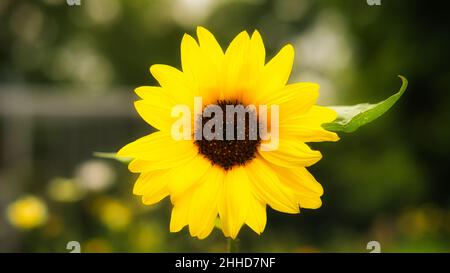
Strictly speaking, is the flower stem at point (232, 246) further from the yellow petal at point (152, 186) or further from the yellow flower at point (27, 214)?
the yellow flower at point (27, 214)

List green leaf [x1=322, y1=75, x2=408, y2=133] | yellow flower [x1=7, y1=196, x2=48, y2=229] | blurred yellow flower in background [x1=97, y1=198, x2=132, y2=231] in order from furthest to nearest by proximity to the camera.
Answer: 1. blurred yellow flower in background [x1=97, y1=198, x2=132, y2=231]
2. yellow flower [x1=7, y1=196, x2=48, y2=229]
3. green leaf [x1=322, y1=75, x2=408, y2=133]

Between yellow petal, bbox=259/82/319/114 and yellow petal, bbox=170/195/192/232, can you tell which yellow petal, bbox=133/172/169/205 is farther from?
yellow petal, bbox=259/82/319/114

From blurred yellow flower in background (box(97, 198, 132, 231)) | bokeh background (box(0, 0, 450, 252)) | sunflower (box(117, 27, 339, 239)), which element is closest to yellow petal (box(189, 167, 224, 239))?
sunflower (box(117, 27, 339, 239))

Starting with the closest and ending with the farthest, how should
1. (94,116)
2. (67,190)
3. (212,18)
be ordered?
(67,190) < (94,116) < (212,18)

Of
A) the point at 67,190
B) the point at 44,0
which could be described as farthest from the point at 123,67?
the point at 67,190

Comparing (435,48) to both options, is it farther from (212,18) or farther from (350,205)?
(212,18)

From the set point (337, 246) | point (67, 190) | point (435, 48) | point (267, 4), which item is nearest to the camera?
point (67, 190)

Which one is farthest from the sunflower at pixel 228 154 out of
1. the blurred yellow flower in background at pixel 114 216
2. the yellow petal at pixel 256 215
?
the blurred yellow flower in background at pixel 114 216

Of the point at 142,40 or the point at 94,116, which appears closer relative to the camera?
the point at 94,116
